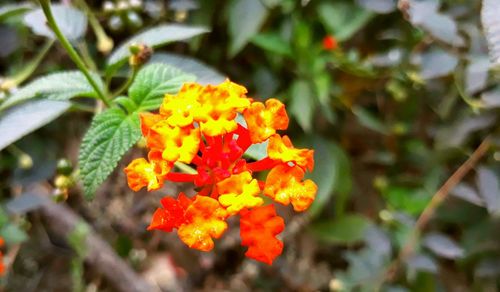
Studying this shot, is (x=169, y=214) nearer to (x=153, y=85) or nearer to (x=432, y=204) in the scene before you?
(x=153, y=85)

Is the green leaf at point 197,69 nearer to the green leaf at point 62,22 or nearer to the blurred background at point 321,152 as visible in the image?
the blurred background at point 321,152

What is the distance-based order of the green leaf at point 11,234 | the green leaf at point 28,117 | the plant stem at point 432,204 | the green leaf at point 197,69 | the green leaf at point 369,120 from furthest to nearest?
the green leaf at point 369,120
the plant stem at point 432,204
the green leaf at point 11,234
the green leaf at point 197,69
the green leaf at point 28,117

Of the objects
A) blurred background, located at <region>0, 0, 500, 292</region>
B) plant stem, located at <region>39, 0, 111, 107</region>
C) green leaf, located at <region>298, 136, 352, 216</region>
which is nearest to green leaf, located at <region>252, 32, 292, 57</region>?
blurred background, located at <region>0, 0, 500, 292</region>

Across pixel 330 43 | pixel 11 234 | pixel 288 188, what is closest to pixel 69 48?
pixel 288 188

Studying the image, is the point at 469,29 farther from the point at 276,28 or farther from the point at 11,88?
the point at 11,88

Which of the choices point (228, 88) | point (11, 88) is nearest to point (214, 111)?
point (228, 88)

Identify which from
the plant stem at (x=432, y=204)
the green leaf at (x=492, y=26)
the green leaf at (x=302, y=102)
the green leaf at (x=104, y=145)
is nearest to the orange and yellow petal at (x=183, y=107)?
the green leaf at (x=104, y=145)

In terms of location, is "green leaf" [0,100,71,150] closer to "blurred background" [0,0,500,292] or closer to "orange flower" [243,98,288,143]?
"blurred background" [0,0,500,292]
